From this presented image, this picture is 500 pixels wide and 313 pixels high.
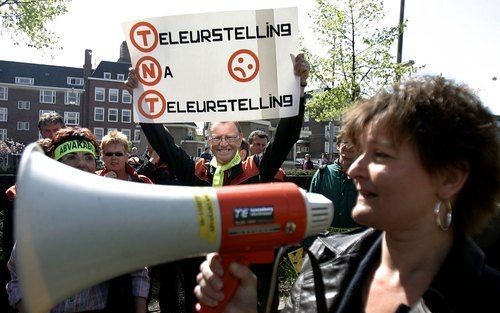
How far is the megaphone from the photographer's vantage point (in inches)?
45.8

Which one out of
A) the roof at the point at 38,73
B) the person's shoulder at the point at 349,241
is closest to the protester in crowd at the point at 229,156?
the person's shoulder at the point at 349,241

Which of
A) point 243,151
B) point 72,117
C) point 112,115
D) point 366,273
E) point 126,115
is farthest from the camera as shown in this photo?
point 126,115

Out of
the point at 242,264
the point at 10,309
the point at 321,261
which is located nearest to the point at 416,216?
the point at 321,261

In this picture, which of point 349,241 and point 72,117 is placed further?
point 72,117

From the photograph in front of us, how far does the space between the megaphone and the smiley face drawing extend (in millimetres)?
2206

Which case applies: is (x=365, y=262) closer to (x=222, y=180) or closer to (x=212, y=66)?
(x=222, y=180)

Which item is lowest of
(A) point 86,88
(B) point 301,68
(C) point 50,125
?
(C) point 50,125

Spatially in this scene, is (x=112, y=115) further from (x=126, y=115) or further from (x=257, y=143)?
(x=257, y=143)

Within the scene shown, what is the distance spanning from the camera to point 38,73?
2458 inches

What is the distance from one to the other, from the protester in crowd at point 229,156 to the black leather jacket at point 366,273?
1.30 m

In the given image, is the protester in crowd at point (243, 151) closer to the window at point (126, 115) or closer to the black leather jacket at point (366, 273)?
the black leather jacket at point (366, 273)

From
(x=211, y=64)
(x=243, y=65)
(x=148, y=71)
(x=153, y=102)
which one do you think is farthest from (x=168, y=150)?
(x=243, y=65)

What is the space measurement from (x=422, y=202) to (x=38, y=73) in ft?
228

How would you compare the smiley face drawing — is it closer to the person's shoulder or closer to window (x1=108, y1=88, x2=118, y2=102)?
the person's shoulder
